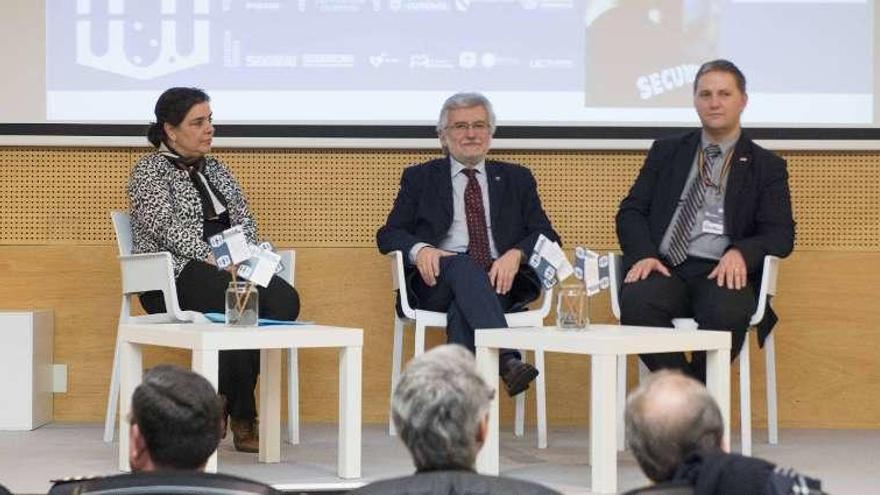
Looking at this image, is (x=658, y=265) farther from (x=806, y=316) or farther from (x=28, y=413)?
(x=28, y=413)

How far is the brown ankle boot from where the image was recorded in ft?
14.6

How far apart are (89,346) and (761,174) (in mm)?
2624

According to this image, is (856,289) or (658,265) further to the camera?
(856,289)

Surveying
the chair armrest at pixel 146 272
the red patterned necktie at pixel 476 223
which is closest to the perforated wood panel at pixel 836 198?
the red patterned necktie at pixel 476 223

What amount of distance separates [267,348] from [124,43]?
1.87 m

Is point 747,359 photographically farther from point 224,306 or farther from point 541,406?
point 224,306

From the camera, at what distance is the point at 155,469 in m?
1.93

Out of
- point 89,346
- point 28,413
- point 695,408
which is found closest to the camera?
point 695,408

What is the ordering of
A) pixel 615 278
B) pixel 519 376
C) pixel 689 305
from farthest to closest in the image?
pixel 615 278, pixel 689 305, pixel 519 376

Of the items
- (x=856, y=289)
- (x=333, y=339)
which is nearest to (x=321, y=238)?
(x=333, y=339)

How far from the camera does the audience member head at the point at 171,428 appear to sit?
1.95 meters

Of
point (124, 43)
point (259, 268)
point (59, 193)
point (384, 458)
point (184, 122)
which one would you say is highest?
point (124, 43)

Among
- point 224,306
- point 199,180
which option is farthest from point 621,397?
point 199,180

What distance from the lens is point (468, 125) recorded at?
4871 mm
